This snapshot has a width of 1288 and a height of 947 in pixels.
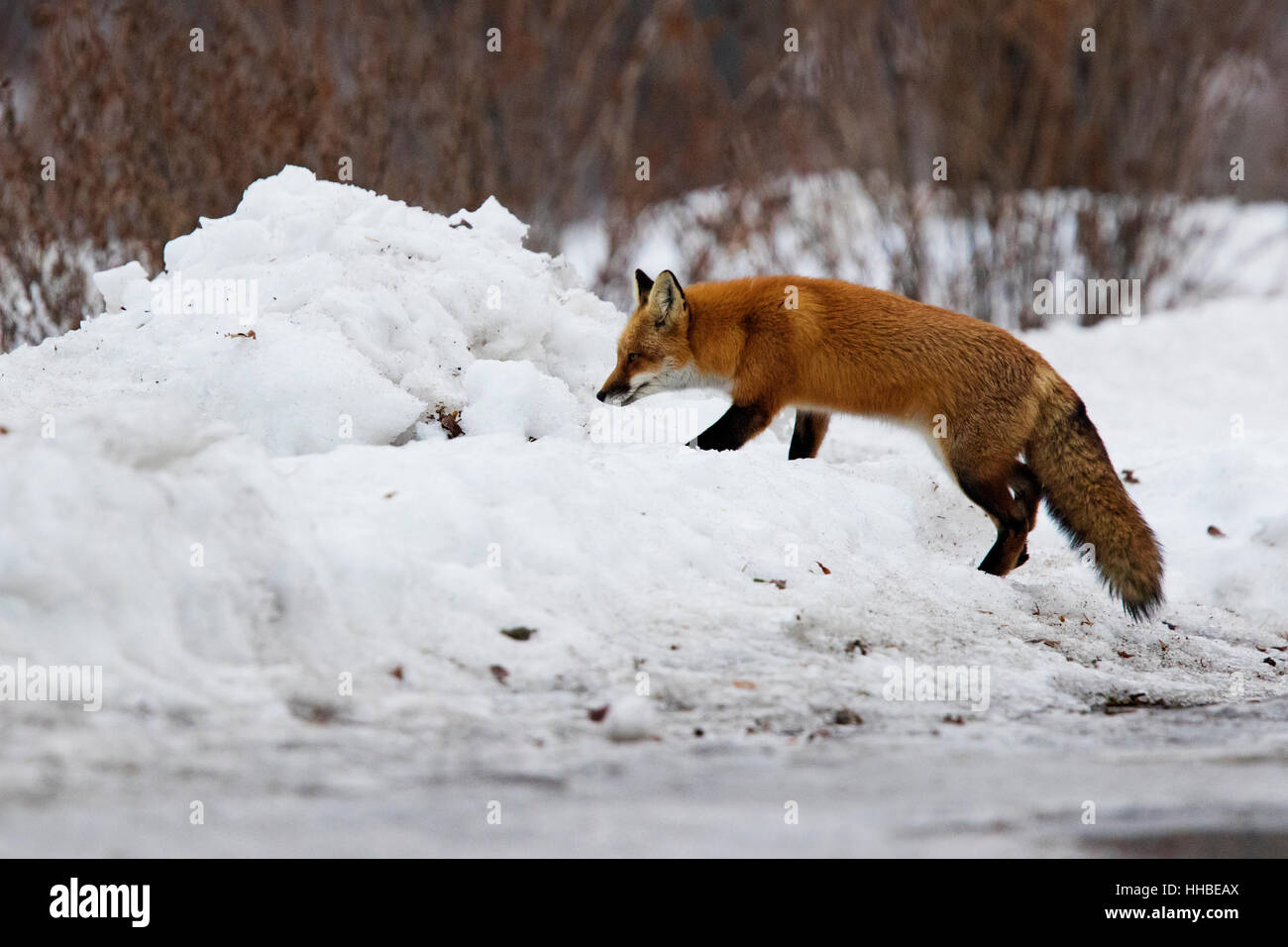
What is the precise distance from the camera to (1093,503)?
15.6 feet

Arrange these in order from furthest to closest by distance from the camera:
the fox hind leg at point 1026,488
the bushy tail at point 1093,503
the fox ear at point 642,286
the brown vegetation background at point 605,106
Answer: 1. the brown vegetation background at point 605,106
2. the fox ear at point 642,286
3. the fox hind leg at point 1026,488
4. the bushy tail at point 1093,503

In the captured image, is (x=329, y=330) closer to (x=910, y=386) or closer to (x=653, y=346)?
(x=653, y=346)

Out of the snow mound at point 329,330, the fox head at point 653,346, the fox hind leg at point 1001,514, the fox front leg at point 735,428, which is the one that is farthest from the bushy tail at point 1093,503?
the snow mound at point 329,330

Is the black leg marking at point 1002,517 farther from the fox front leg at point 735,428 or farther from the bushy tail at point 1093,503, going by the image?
the fox front leg at point 735,428

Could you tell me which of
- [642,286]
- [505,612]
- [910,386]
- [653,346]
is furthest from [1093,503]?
[505,612]

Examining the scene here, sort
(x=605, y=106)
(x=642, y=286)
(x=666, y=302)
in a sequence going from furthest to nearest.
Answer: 1. (x=605, y=106)
2. (x=642, y=286)
3. (x=666, y=302)

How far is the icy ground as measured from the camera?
263cm

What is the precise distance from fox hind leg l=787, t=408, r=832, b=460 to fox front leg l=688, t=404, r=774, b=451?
359 mm

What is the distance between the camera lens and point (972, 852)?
2479 mm

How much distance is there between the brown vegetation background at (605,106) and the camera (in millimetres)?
7480

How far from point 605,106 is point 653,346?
209 inches

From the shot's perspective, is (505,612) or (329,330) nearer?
(505,612)
